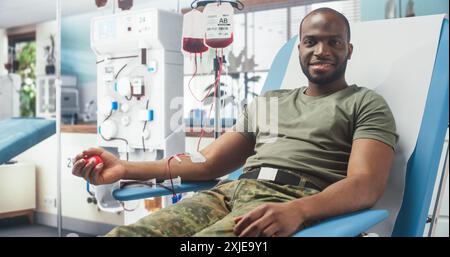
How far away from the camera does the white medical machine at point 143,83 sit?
1888 mm

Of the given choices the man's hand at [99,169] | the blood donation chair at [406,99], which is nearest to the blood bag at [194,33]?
the blood donation chair at [406,99]

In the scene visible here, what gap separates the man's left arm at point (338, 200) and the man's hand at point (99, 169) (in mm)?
405

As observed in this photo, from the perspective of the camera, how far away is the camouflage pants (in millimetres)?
983

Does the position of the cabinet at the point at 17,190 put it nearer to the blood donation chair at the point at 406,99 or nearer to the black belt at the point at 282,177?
the blood donation chair at the point at 406,99

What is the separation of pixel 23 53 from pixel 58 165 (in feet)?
1.68

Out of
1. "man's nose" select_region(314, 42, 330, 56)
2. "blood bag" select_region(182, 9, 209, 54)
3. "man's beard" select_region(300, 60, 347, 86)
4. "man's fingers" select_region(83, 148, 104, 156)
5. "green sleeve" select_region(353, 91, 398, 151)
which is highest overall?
"blood bag" select_region(182, 9, 209, 54)

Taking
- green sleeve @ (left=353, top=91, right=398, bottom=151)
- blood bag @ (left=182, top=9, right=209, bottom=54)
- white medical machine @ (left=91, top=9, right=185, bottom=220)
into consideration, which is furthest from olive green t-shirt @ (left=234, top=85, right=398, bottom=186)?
white medical machine @ (left=91, top=9, right=185, bottom=220)

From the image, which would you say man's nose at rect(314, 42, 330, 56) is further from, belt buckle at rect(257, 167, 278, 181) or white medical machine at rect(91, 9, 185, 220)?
white medical machine at rect(91, 9, 185, 220)

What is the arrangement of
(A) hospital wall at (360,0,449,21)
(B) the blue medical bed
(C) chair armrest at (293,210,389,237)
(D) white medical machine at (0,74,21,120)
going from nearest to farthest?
1. (C) chair armrest at (293,210,389,237)
2. (A) hospital wall at (360,0,449,21)
3. (B) the blue medical bed
4. (D) white medical machine at (0,74,21,120)

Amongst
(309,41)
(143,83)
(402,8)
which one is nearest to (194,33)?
(143,83)

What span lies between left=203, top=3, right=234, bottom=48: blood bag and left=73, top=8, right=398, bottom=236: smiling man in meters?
0.36
